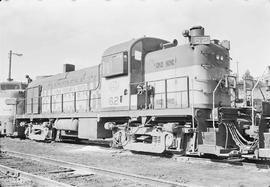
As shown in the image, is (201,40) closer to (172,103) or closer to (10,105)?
(172,103)

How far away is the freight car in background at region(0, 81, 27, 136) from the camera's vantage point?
19102 millimetres

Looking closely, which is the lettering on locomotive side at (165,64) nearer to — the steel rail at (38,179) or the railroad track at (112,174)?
the railroad track at (112,174)

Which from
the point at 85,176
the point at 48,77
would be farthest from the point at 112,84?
the point at 48,77

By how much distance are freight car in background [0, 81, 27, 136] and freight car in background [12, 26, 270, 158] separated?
664 centimetres

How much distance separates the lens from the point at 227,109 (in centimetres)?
932

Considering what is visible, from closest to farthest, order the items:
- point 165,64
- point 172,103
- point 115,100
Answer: point 172,103 → point 165,64 → point 115,100

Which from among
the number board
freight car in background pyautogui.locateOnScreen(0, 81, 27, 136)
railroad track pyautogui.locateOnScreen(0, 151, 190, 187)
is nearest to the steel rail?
railroad track pyautogui.locateOnScreen(0, 151, 190, 187)

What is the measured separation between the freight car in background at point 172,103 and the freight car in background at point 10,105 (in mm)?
6639

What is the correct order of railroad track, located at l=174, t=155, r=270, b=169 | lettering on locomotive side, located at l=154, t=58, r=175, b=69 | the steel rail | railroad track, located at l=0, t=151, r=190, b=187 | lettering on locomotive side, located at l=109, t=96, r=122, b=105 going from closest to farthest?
1. the steel rail
2. railroad track, located at l=0, t=151, r=190, b=187
3. railroad track, located at l=174, t=155, r=270, b=169
4. lettering on locomotive side, located at l=154, t=58, r=175, b=69
5. lettering on locomotive side, located at l=109, t=96, r=122, b=105

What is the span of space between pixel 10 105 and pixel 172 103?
506 inches

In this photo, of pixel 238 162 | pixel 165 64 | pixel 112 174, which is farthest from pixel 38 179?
pixel 165 64

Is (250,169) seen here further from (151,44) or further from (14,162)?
(14,162)

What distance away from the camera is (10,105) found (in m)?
19.7

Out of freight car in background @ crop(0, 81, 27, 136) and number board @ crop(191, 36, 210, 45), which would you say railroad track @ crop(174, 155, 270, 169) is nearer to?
number board @ crop(191, 36, 210, 45)
